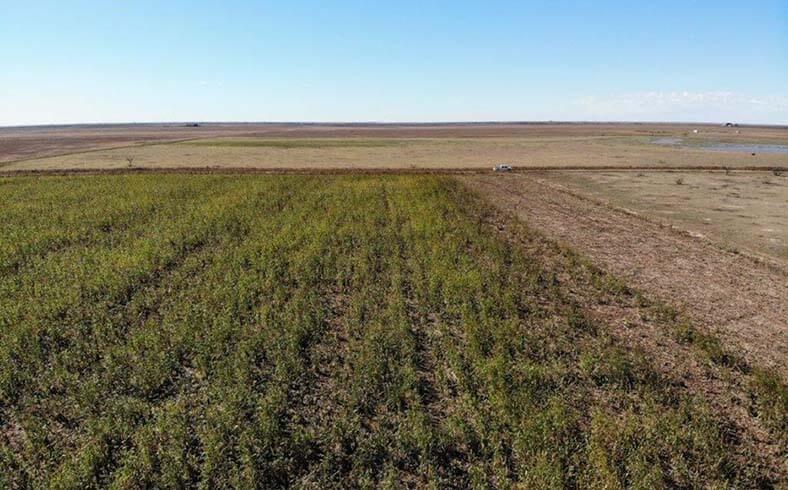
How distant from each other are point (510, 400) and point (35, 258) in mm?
17769

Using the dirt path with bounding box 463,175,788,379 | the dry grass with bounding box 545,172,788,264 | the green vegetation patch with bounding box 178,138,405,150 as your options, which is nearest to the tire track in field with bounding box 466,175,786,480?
the dirt path with bounding box 463,175,788,379

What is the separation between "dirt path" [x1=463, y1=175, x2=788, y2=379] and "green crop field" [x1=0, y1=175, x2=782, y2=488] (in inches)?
67.3

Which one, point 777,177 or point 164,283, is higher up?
point 777,177

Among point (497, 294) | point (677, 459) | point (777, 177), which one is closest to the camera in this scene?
point (677, 459)

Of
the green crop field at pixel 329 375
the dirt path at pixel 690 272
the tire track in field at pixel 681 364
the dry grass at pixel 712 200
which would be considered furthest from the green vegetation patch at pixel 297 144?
the tire track in field at pixel 681 364

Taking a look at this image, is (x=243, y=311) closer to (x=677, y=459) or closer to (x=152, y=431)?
(x=152, y=431)

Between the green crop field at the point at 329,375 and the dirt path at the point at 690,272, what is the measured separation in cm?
171

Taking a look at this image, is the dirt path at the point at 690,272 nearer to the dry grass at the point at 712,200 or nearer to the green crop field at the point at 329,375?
the green crop field at the point at 329,375

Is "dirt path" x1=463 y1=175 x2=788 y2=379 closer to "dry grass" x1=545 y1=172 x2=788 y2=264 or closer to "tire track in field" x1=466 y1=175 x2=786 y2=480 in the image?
"tire track in field" x1=466 y1=175 x2=786 y2=480

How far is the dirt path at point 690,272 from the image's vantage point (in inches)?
450

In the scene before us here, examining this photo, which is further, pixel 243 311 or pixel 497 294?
pixel 497 294

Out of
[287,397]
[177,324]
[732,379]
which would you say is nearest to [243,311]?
[177,324]

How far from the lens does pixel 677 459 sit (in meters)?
6.86

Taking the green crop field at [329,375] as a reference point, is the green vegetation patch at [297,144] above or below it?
above
